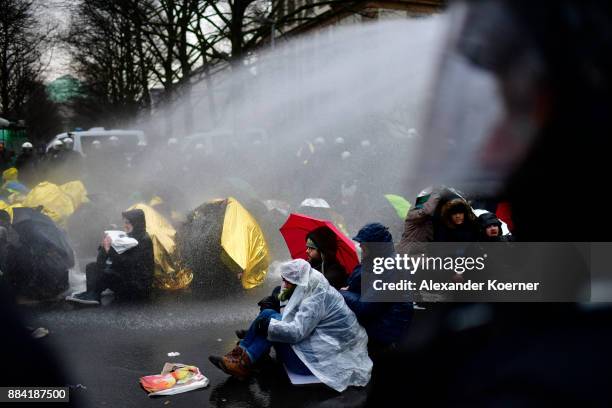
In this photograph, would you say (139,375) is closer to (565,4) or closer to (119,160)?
(565,4)

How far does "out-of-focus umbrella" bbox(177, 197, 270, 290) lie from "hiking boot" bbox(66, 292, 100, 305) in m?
1.23

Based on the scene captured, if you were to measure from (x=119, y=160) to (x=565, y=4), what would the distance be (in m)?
13.6

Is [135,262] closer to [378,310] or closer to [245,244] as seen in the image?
[245,244]

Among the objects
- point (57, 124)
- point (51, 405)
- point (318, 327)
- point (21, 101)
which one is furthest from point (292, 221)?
point (57, 124)

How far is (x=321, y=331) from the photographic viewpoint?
15.5 feet

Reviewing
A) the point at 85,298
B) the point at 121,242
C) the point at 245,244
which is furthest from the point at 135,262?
the point at 245,244

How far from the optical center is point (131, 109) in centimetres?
3938

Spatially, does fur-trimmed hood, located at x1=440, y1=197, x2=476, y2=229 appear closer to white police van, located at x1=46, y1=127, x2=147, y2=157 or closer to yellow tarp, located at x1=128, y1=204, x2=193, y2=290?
yellow tarp, located at x1=128, y1=204, x2=193, y2=290

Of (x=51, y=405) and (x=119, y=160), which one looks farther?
(x=119, y=160)

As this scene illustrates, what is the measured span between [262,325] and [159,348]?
144 cm

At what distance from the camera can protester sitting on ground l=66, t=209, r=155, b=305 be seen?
23.8ft

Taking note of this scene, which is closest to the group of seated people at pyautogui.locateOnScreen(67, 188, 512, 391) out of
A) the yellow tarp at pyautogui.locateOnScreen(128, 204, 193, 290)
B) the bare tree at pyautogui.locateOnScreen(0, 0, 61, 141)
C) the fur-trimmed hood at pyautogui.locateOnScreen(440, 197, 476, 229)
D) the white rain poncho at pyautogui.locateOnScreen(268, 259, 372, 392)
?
the white rain poncho at pyautogui.locateOnScreen(268, 259, 372, 392)

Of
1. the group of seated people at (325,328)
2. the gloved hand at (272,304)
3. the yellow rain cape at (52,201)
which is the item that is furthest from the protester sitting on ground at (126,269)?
the yellow rain cape at (52,201)

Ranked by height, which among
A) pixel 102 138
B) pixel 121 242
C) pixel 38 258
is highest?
pixel 102 138
